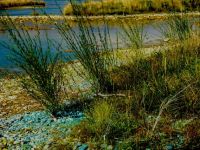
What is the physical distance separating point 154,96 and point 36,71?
1971 mm

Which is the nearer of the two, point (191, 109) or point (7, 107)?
point (191, 109)

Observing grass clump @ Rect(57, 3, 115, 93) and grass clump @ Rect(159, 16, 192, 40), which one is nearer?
grass clump @ Rect(57, 3, 115, 93)

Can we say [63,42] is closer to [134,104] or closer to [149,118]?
[134,104]

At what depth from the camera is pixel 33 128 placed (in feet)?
24.2

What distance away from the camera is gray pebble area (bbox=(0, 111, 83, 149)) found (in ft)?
22.3

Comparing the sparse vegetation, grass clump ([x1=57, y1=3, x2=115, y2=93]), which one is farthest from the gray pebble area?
grass clump ([x1=57, y1=3, x2=115, y2=93])

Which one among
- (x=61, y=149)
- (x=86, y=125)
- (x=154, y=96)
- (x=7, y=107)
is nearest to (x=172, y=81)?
(x=154, y=96)

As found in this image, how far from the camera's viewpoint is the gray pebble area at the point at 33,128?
6793mm

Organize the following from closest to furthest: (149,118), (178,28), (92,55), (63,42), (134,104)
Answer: (149,118), (134,104), (92,55), (178,28), (63,42)

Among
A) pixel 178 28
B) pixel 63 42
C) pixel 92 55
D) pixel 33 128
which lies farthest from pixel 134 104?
pixel 63 42

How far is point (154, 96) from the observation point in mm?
7262

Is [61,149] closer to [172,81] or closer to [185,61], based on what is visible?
[172,81]

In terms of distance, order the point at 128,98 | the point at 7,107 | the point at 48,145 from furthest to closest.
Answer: the point at 7,107, the point at 128,98, the point at 48,145

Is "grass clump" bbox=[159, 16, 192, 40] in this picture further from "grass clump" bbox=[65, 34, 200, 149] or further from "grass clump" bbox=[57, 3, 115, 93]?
"grass clump" bbox=[57, 3, 115, 93]
